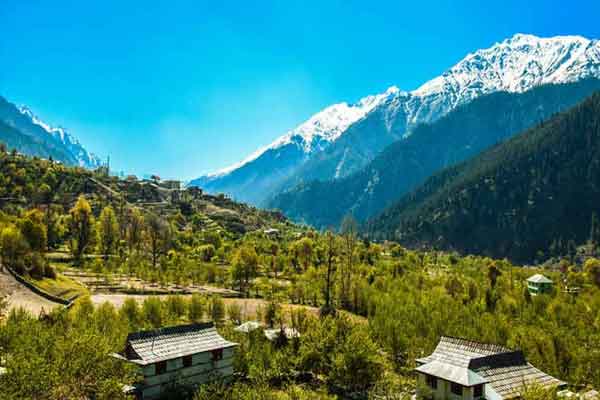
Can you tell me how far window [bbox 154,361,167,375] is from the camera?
41.0 meters

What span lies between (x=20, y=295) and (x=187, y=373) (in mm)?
43034

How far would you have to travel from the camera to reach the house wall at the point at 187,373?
40.5 metres

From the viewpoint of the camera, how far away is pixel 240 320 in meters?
74.1

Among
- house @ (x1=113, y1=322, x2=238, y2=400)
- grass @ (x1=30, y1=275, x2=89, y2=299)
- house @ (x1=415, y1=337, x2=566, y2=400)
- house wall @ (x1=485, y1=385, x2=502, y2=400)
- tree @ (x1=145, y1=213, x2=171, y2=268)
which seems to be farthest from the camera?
tree @ (x1=145, y1=213, x2=171, y2=268)

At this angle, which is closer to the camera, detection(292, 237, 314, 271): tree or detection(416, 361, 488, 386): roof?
detection(416, 361, 488, 386): roof

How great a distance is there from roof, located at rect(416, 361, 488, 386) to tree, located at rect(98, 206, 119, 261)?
109011 mm

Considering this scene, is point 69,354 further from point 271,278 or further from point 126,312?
point 271,278

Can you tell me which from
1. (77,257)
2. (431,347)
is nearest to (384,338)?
(431,347)

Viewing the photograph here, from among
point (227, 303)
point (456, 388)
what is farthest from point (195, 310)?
point (456, 388)

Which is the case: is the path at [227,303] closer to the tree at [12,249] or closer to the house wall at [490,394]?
the tree at [12,249]

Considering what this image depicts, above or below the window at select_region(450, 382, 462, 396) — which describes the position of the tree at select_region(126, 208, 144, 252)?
above

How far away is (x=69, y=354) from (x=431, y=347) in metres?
45.3

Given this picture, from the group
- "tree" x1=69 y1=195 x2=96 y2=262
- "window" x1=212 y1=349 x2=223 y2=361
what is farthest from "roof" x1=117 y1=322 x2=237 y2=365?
"tree" x1=69 y1=195 x2=96 y2=262

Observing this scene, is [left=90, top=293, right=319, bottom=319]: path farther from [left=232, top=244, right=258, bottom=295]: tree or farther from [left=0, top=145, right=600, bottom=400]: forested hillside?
[left=232, top=244, right=258, bottom=295]: tree
